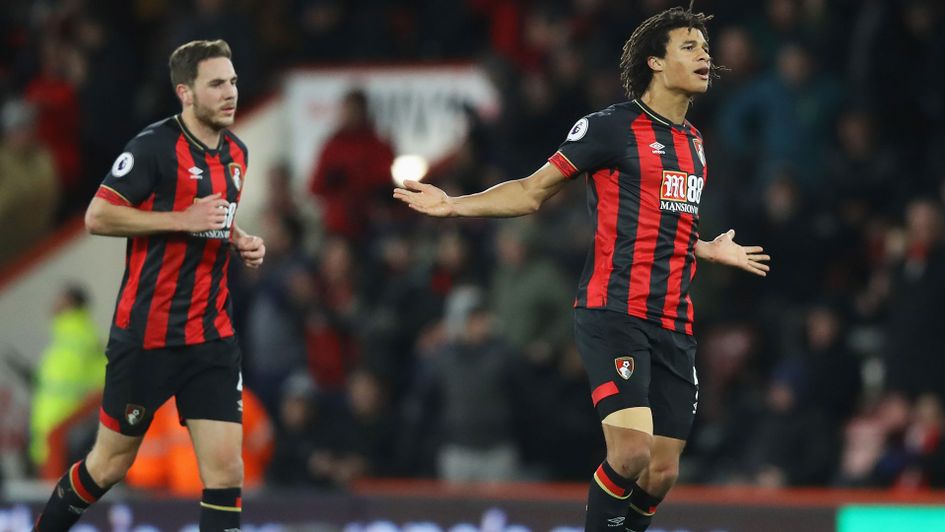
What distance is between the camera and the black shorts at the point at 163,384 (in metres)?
7.17

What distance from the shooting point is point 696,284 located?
1201cm

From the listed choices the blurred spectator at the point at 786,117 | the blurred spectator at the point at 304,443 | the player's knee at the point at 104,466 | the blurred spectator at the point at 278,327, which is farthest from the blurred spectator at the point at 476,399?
the player's knee at the point at 104,466

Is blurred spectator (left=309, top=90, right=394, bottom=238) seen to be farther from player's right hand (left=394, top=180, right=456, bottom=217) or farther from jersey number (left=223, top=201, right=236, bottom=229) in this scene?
player's right hand (left=394, top=180, right=456, bottom=217)

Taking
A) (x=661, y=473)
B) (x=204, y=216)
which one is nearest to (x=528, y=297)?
(x=661, y=473)

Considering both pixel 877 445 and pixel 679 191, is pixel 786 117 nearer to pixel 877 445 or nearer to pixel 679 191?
pixel 877 445

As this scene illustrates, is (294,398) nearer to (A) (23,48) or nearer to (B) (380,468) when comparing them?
(B) (380,468)

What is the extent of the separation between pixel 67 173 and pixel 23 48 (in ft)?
5.84

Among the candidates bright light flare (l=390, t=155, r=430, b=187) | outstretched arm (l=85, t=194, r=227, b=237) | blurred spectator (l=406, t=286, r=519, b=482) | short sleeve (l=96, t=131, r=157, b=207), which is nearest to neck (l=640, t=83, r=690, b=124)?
outstretched arm (l=85, t=194, r=227, b=237)

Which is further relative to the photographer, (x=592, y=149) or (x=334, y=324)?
(x=334, y=324)

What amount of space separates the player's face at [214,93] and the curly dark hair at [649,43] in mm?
1687

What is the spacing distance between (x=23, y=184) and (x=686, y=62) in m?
9.03

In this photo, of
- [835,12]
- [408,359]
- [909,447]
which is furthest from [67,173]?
[909,447]

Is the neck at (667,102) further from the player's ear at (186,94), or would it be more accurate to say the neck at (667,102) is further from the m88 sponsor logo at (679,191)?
the player's ear at (186,94)

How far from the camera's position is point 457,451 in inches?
463
